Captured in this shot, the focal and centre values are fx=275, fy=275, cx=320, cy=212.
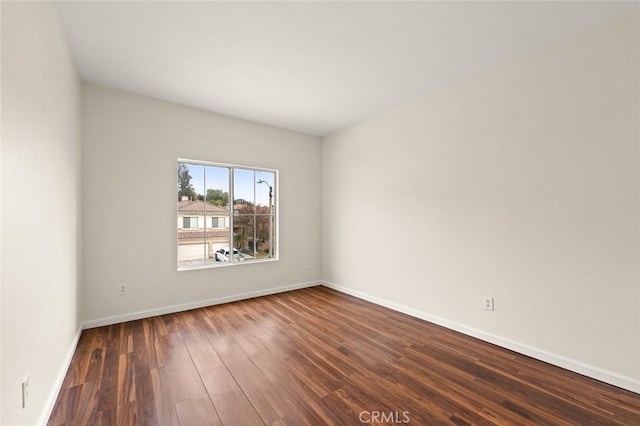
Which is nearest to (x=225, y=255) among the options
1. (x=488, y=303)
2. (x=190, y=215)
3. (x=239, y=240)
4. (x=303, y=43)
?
(x=239, y=240)

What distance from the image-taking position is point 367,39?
233 centimetres

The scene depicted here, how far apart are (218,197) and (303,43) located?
2438 millimetres

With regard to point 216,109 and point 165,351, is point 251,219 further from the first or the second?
point 165,351

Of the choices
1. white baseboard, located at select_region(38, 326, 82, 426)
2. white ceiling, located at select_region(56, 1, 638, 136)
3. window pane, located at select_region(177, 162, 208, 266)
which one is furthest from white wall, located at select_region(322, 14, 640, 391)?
white baseboard, located at select_region(38, 326, 82, 426)

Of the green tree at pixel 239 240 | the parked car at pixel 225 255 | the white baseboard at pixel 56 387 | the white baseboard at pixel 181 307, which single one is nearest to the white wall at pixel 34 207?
the white baseboard at pixel 56 387

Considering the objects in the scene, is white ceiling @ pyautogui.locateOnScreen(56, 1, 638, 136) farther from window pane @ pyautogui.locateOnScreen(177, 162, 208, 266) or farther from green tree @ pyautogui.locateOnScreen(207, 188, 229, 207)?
green tree @ pyautogui.locateOnScreen(207, 188, 229, 207)

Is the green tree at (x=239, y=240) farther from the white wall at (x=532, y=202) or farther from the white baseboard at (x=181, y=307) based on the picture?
the white wall at (x=532, y=202)

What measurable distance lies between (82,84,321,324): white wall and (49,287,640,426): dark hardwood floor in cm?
53

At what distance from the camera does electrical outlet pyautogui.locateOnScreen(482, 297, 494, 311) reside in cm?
272

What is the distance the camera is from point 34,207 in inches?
60.3

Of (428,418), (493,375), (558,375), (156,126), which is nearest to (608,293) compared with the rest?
(558,375)

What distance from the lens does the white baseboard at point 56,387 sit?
162cm

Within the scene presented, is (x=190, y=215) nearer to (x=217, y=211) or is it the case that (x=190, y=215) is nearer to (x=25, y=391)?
(x=217, y=211)

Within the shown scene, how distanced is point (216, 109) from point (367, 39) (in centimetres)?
230
